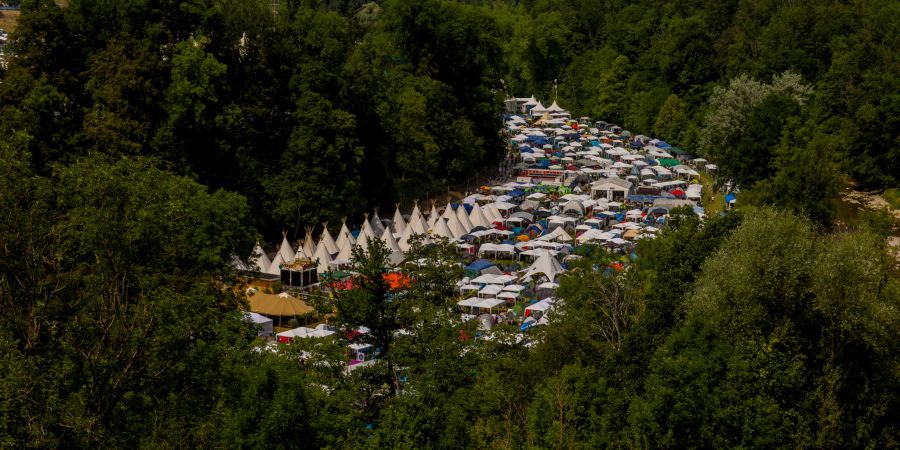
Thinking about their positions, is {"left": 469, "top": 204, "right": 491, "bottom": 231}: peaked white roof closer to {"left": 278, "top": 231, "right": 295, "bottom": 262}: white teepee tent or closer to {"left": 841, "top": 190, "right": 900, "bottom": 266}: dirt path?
{"left": 278, "top": 231, "right": 295, "bottom": 262}: white teepee tent

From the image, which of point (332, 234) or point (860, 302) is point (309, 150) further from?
point (860, 302)

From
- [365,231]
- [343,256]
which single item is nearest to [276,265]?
[343,256]

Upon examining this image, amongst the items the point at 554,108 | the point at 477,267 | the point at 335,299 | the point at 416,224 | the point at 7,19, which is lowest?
the point at 477,267

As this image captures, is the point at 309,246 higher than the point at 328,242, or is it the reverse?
the point at 328,242

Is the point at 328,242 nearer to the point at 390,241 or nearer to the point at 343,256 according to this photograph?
the point at 343,256

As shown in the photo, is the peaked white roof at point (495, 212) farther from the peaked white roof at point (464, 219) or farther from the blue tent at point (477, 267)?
the blue tent at point (477, 267)

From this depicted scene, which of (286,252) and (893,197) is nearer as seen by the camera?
(286,252)

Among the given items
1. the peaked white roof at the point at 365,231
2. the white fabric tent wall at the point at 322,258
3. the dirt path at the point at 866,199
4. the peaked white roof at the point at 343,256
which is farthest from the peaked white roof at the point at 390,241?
the dirt path at the point at 866,199
